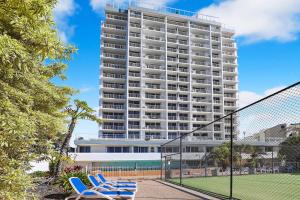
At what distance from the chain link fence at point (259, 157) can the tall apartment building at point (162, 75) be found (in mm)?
41814

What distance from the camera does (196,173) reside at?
2627 cm

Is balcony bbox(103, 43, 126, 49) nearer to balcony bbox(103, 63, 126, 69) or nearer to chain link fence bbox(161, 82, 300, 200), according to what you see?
balcony bbox(103, 63, 126, 69)

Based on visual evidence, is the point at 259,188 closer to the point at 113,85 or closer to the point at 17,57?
the point at 17,57

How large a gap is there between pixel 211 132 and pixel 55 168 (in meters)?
67.6

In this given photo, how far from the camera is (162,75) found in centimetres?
7812

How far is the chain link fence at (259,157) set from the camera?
334 inches

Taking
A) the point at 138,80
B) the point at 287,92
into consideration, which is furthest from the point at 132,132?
the point at 287,92

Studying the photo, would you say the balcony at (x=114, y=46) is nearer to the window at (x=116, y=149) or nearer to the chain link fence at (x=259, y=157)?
the window at (x=116, y=149)

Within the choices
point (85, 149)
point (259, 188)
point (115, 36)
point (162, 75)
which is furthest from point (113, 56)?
point (259, 188)

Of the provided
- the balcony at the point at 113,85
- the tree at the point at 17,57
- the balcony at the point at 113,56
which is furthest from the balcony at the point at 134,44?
the tree at the point at 17,57

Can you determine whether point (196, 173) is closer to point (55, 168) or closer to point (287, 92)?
point (55, 168)

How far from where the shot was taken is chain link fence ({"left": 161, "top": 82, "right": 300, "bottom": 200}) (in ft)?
27.8

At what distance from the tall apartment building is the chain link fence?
41814mm

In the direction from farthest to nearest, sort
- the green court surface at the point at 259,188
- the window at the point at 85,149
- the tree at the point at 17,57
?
the window at the point at 85,149
the green court surface at the point at 259,188
the tree at the point at 17,57
